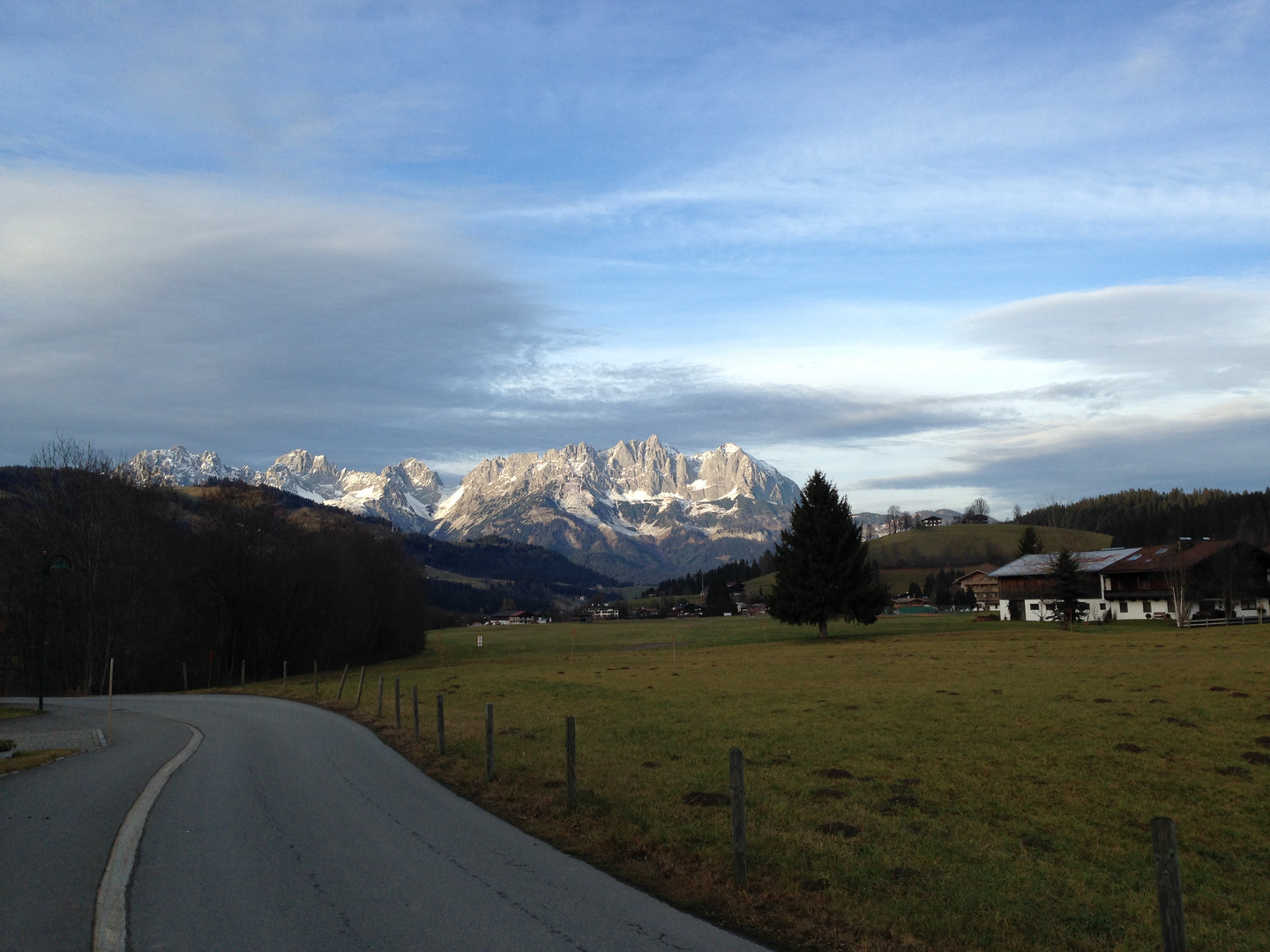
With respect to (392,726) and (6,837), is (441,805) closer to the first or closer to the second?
(6,837)

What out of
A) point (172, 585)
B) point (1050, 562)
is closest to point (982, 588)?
point (1050, 562)

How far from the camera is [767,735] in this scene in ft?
67.6

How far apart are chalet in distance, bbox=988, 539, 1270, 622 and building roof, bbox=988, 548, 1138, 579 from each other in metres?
0.09

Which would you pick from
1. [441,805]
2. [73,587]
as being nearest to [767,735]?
[441,805]

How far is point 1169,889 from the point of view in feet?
18.5

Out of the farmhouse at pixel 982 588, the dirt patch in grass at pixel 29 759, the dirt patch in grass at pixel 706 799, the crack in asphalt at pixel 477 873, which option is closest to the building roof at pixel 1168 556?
the farmhouse at pixel 982 588

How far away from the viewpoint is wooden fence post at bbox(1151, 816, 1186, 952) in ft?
18.3

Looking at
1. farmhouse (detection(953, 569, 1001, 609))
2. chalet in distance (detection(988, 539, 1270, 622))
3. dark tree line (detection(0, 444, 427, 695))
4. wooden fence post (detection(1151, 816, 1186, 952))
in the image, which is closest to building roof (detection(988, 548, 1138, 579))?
chalet in distance (detection(988, 539, 1270, 622))

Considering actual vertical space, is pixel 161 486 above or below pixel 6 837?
above

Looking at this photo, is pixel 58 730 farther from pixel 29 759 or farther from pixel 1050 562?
pixel 1050 562

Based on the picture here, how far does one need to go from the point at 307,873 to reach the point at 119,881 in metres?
1.84

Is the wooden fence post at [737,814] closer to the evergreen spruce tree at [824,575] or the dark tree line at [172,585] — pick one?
the dark tree line at [172,585]

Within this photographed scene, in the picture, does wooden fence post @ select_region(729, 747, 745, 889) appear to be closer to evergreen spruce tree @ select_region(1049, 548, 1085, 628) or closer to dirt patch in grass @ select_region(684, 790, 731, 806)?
dirt patch in grass @ select_region(684, 790, 731, 806)

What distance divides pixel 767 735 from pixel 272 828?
40.0ft
